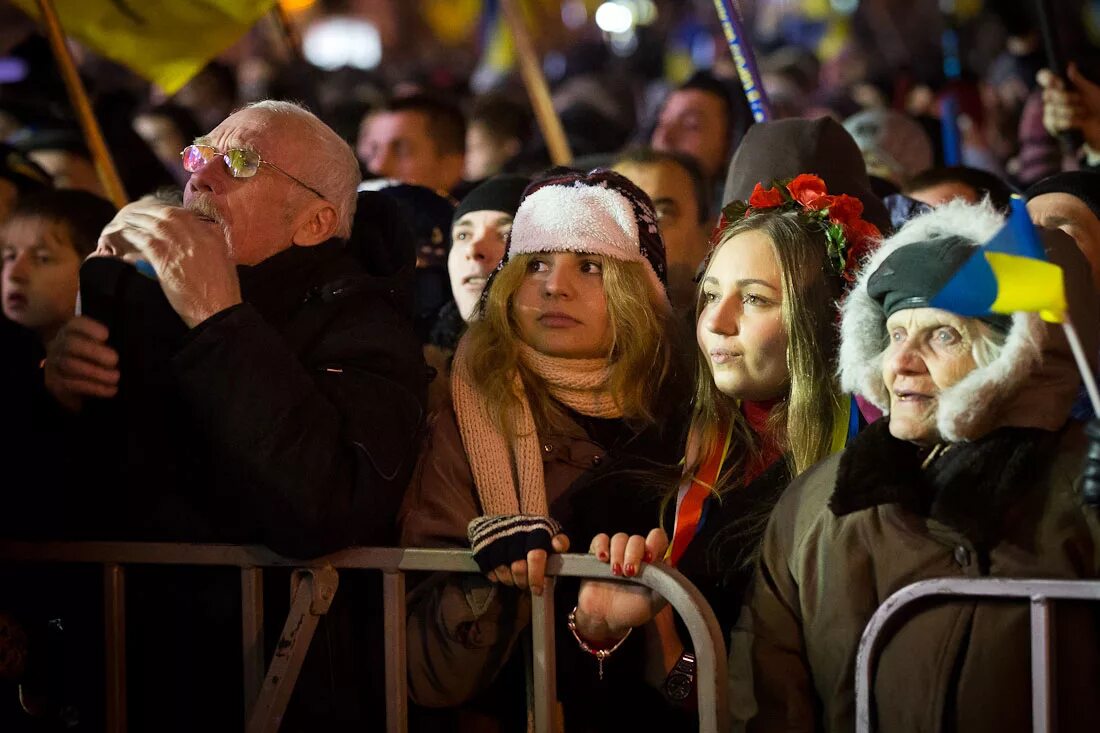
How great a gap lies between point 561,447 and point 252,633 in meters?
0.98

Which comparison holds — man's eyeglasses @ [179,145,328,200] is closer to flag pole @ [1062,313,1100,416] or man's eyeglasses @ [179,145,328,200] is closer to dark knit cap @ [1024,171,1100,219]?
flag pole @ [1062,313,1100,416]

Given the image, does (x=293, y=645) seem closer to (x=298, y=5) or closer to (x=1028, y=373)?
(x=1028, y=373)

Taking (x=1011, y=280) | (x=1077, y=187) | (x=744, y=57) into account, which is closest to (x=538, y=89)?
(x=744, y=57)

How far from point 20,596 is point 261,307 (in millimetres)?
998

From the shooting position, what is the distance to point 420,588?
3.65 m

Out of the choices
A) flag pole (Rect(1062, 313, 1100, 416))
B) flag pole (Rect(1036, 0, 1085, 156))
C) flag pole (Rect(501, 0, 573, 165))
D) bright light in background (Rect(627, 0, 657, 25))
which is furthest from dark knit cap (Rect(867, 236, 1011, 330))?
bright light in background (Rect(627, 0, 657, 25))

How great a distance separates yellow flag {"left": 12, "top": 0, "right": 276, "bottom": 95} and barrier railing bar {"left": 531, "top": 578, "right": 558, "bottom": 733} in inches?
135

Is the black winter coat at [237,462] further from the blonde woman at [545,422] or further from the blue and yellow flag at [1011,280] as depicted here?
the blue and yellow flag at [1011,280]

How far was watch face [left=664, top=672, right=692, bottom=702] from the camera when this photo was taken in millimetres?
3467

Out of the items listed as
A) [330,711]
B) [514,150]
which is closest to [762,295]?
[330,711]

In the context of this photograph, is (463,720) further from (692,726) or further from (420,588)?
(692,726)

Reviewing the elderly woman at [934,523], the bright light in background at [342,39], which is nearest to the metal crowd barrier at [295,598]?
the elderly woman at [934,523]

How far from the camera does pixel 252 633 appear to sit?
3400mm

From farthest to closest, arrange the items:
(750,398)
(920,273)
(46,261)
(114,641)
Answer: (46,261), (750,398), (114,641), (920,273)
